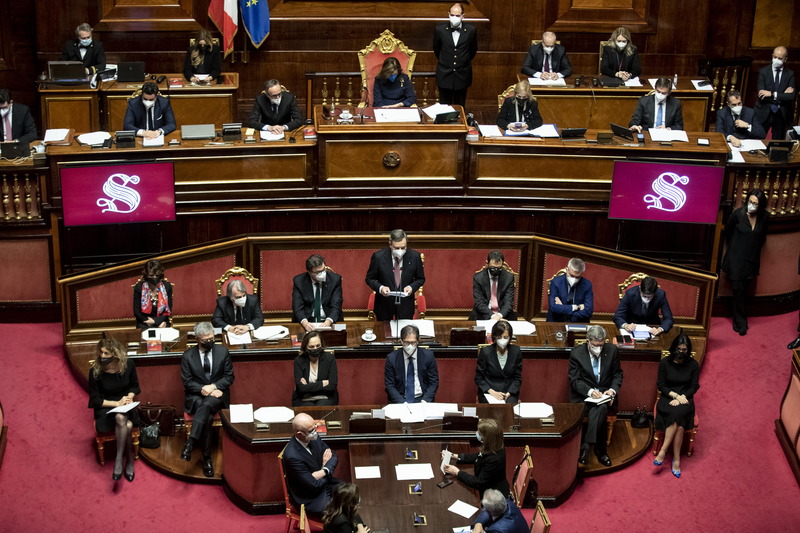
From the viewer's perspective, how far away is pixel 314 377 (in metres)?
9.30

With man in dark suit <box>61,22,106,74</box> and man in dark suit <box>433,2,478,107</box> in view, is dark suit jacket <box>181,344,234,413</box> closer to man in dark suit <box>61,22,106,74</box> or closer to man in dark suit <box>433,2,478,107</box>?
man in dark suit <box>433,2,478,107</box>

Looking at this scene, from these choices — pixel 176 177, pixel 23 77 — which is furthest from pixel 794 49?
pixel 23 77

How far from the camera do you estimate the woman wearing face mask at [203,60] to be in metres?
12.7

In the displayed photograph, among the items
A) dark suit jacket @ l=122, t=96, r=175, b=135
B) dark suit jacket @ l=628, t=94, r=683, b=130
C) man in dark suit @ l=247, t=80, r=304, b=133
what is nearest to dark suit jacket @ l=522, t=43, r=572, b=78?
dark suit jacket @ l=628, t=94, r=683, b=130

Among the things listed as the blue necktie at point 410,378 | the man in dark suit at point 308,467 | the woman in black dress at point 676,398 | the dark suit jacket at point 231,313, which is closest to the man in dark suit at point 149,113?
the dark suit jacket at point 231,313

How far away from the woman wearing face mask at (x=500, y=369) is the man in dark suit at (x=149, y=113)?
4.02 meters

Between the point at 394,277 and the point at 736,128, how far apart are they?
414 cm

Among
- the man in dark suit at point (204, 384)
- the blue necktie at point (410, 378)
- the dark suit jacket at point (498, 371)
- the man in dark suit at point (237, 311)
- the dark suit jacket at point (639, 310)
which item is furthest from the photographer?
the dark suit jacket at point (639, 310)

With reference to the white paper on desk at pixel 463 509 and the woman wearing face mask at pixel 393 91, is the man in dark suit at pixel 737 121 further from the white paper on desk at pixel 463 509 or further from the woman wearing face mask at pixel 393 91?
the white paper on desk at pixel 463 509

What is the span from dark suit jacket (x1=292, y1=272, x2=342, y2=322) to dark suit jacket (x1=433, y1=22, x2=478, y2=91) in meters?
3.47

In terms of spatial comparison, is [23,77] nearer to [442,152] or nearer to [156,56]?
[156,56]

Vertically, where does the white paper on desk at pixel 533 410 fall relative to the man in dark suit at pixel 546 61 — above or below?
below

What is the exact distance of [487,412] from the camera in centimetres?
895

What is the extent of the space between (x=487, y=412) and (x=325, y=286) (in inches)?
75.9
